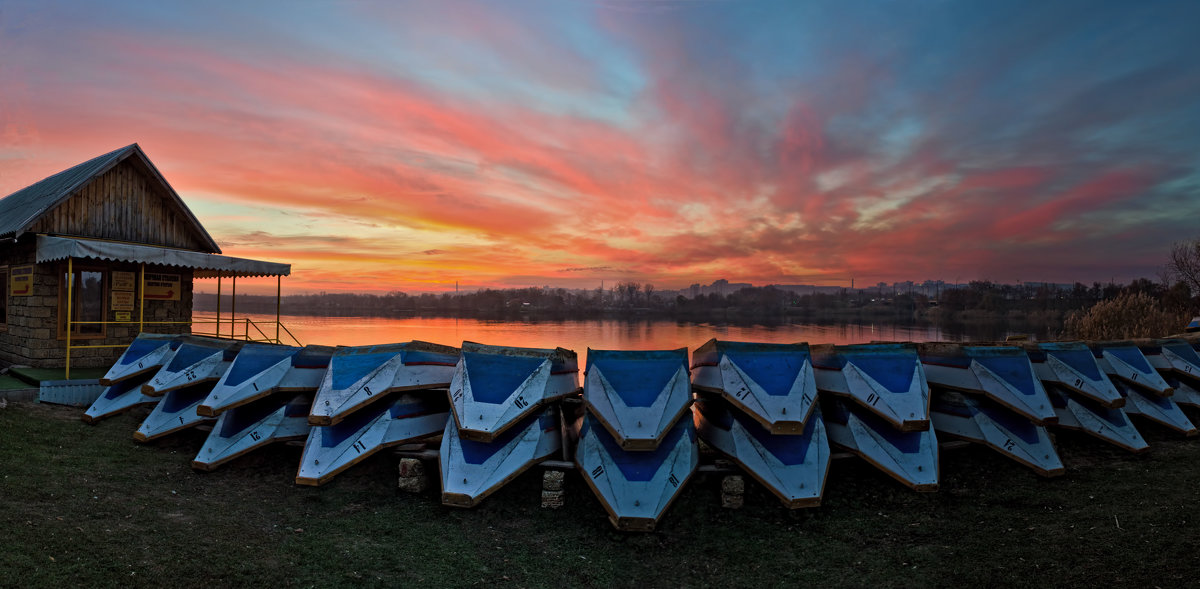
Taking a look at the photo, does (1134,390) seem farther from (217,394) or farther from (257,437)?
(217,394)

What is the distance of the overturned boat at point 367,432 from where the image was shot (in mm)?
6426

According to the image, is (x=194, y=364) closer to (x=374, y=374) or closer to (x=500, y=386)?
(x=374, y=374)

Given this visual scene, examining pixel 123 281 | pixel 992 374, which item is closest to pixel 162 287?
pixel 123 281

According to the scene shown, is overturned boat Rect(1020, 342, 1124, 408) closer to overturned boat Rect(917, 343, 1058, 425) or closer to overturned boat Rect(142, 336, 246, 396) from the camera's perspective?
overturned boat Rect(917, 343, 1058, 425)

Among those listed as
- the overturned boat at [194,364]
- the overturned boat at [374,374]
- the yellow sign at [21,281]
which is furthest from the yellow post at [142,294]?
the overturned boat at [374,374]

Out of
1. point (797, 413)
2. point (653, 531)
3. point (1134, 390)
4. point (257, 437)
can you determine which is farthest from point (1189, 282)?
point (257, 437)

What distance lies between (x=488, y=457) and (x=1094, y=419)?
762 cm

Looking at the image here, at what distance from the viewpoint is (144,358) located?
895 cm

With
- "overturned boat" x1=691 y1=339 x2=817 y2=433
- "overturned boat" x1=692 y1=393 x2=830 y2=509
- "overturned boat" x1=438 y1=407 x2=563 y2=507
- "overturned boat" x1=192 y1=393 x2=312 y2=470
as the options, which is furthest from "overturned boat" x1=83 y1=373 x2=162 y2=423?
"overturned boat" x1=692 y1=393 x2=830 y2=509

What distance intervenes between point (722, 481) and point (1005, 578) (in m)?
2.43

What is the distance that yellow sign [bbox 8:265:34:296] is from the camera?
1152 cm

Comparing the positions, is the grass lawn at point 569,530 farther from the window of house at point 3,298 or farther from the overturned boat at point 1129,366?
the window of house at point 3,298

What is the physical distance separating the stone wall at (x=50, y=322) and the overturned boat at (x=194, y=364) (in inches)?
141

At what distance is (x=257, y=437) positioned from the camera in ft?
23.2
